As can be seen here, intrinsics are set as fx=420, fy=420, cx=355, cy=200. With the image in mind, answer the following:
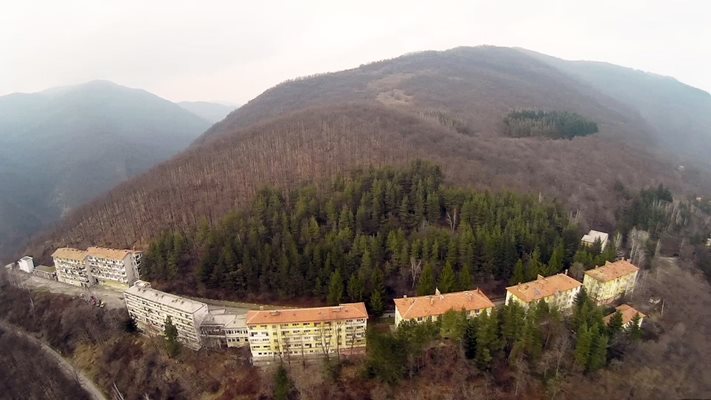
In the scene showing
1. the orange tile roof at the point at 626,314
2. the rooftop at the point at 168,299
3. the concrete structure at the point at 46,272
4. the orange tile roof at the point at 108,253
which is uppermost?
the orange tile roof at the point at 108,253

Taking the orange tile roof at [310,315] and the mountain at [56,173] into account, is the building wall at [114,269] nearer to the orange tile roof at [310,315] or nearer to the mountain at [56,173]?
the orange tile roof at [310,315]

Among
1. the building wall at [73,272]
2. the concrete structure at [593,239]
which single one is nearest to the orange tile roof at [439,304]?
the concrete structure at [593,239]

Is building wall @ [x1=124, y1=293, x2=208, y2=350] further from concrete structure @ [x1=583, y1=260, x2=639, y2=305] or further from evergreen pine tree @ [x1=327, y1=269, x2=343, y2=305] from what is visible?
concrete structure @ [x1=583, y1=260, x2=639, y2=305]

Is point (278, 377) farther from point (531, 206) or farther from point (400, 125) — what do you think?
point (400, 125)

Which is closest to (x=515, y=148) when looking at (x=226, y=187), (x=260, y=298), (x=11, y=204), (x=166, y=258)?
(x=226, y=187)

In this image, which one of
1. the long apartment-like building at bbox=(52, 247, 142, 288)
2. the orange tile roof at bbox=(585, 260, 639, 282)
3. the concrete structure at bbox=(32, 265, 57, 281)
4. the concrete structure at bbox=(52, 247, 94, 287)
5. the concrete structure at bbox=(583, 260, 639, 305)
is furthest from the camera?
the concrete structure at bbox=(32, 265, 57, 281)

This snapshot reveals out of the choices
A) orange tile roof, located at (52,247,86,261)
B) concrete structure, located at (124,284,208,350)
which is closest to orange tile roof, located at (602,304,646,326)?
concrete structure, located at (124,284,208,350)

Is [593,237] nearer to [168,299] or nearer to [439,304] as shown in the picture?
[439,304]

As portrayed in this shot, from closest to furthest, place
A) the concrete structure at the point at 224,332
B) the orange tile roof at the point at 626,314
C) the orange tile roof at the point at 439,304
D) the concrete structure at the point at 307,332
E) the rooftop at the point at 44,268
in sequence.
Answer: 1. the orange tile roof at the point at 439,304
2. the orange tile roof at the point at 626,314
3. the concrete structure at the point at 307,332
4. the concrete structure at the point at 224,332
5. the rooftop at the point at 44,268
